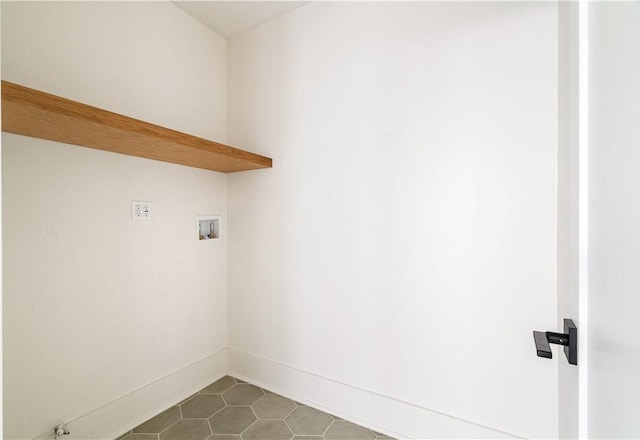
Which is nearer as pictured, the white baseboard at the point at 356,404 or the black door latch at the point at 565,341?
the black door latch at the point at 565,341

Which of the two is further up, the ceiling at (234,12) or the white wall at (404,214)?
the ceiling at (234,12)

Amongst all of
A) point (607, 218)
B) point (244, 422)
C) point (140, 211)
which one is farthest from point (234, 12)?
point (244, 422)

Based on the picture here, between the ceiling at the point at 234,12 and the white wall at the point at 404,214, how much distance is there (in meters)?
0.08

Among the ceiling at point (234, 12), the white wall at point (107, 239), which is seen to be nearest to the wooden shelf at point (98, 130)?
the white wall at point (107, 239)

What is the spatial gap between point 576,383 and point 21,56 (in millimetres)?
2311

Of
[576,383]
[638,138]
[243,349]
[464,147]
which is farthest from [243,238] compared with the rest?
[638,138]

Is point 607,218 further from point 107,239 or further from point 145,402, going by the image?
point 145,402

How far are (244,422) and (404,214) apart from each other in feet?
4.91

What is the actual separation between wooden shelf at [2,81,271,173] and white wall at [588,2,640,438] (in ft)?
4.98

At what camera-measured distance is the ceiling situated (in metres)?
2.02

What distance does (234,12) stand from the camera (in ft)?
6.90

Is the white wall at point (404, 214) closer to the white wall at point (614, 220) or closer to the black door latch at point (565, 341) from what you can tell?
the black door latch at point (565, 341)

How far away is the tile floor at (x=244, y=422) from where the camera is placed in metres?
1.68

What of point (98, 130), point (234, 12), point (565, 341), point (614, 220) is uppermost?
point (234, 12)
